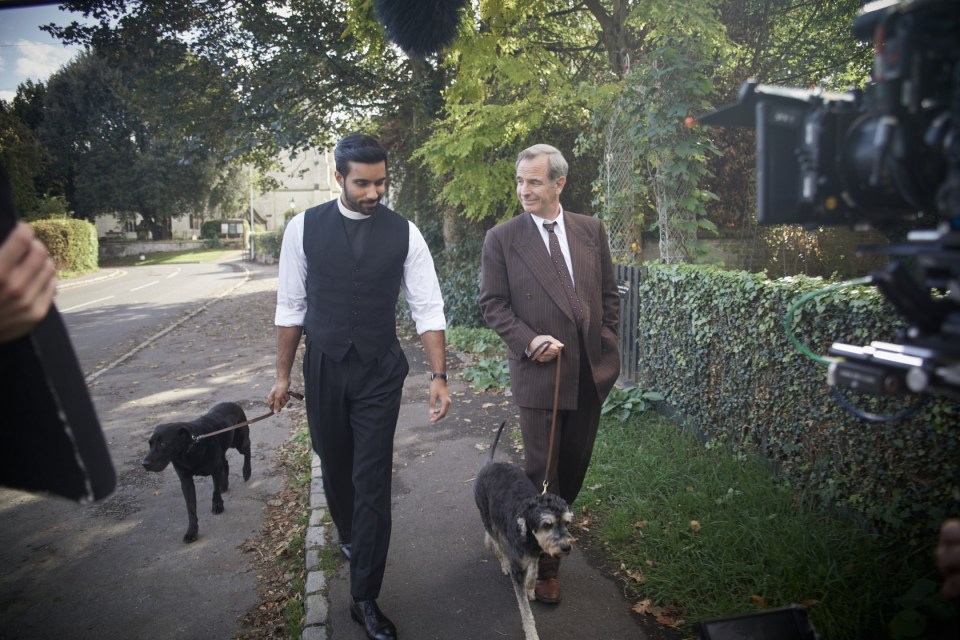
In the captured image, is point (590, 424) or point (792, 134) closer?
point (792, 134)

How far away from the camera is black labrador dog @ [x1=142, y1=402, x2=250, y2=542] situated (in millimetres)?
4660

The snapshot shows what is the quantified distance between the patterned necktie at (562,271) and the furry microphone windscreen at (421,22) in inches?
48.8

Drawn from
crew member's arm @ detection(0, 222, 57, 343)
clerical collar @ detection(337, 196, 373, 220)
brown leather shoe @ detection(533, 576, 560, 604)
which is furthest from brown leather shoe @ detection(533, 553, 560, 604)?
crew member's arm @ detection(0, 222, 57, 343)

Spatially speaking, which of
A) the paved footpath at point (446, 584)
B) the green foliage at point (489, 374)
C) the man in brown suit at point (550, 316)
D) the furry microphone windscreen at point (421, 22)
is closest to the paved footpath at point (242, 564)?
the paved footpath at point (446, 584)

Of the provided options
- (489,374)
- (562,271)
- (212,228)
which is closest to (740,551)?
(562,271)

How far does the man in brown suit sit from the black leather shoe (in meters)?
0.90

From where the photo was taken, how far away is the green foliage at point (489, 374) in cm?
865

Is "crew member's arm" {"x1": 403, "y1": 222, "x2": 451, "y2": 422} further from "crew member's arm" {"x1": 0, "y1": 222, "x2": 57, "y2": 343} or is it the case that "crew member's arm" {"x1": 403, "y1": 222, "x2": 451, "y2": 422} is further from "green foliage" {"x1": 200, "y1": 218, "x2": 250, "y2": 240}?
"green foliage" {"x1": 200, "y1": 218, "x2": 250, "y2": 240}

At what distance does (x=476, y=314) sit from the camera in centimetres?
1279

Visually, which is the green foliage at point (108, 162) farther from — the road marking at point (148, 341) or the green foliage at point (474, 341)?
the green foliage at point (474, 341)

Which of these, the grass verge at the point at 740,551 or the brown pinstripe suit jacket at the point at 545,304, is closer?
the grass verge at the point at 740,551

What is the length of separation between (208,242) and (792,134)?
200 ft

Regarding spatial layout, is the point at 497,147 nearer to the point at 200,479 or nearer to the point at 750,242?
the point at 750,242

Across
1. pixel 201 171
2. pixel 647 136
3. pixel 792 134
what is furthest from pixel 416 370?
pixel 201 171
